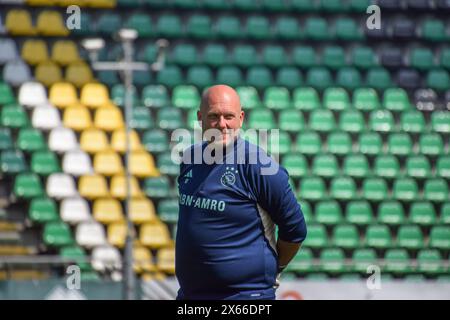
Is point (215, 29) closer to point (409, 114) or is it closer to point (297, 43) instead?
point (297, 43)

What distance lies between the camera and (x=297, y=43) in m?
18.1

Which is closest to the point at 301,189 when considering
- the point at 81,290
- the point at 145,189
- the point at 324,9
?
the point at 145,189

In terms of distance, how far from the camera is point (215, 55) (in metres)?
17.6

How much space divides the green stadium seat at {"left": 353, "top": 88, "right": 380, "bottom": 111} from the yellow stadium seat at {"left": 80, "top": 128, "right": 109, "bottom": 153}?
4.00 metres

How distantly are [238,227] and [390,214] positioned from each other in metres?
11.8

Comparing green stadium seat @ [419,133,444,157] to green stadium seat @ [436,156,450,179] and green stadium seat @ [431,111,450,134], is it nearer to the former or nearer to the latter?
green stadium seat @ [436,156,450,179]

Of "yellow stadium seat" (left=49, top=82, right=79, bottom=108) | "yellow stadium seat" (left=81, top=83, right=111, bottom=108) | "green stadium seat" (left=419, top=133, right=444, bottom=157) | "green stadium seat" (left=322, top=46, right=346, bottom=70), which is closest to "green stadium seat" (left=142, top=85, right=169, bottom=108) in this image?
"yellow stadium seat" (left=81, top=83, right=111, bottom=108)

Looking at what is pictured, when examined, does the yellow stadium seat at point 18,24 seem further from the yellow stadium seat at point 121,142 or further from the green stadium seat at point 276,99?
the green stadium seat at point 276,99

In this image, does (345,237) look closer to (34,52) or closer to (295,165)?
(295,165)

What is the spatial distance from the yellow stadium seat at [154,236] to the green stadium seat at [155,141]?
4.12 ft

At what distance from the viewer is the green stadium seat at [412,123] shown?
57.0 ft

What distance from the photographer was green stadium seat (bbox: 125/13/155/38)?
58.7 ft

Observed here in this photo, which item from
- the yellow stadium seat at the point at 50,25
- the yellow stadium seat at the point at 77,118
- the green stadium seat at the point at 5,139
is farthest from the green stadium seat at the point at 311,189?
the yellow stadium seat at the point at 50,25

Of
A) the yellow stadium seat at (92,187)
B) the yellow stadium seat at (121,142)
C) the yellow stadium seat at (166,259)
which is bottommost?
the yellow stadium seat at (166,259)
